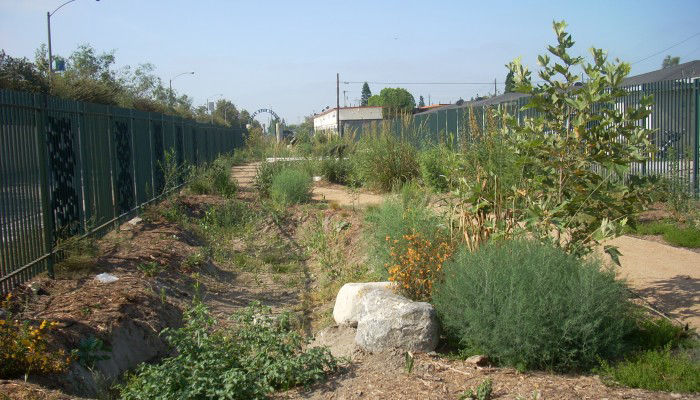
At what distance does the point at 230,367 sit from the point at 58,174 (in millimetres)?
4002

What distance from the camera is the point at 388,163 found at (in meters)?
16.1

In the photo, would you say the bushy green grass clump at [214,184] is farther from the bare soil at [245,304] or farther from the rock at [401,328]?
the rock at [401,328]

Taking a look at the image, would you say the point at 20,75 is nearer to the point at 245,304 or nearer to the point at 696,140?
the point at 245,304

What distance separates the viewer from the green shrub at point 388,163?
16.0m

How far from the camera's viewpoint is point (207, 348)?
489 centimetres

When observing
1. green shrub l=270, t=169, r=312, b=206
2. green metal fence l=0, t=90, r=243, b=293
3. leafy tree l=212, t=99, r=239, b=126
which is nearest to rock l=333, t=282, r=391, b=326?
green metal fence l=0, t=90, r=243, b=293

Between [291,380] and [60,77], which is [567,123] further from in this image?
[60,77]

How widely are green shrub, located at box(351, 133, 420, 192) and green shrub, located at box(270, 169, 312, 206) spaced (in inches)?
67.8

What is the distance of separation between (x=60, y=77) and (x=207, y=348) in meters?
29.2

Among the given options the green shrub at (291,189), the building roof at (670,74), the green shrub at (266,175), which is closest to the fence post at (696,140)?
→ the green shrub at (291,189)

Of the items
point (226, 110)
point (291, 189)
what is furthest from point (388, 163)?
point (226, 110)

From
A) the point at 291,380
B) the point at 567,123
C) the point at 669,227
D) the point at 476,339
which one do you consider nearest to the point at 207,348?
the point at 291,380

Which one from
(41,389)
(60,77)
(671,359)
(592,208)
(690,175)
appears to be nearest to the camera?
(41,389)

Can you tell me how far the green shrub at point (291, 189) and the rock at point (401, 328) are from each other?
892cm
